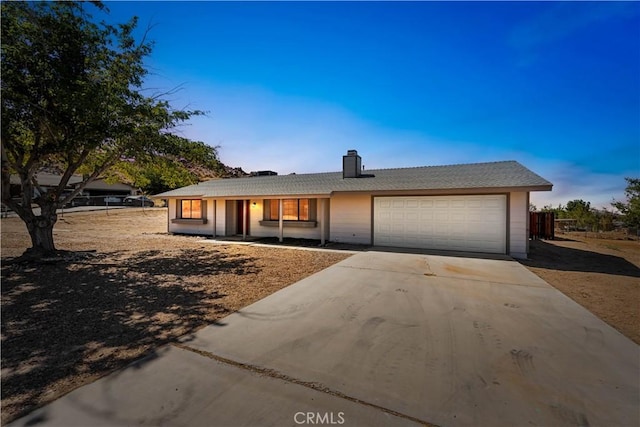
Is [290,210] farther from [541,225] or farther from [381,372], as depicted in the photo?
[541,225]

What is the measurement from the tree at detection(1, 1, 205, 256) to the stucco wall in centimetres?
1168

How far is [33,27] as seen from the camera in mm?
6469

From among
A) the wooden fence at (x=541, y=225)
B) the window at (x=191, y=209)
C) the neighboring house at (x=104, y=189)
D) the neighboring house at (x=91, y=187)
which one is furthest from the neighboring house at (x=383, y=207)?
the neighboring house at (x=104, y=189)

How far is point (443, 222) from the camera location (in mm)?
10758

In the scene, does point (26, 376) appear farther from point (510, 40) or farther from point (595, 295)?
point (510, 40)

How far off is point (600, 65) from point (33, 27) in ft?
66.7

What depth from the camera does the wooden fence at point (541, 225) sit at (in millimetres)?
14703

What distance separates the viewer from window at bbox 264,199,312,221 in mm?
13662

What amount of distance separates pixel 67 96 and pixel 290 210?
9.20 m

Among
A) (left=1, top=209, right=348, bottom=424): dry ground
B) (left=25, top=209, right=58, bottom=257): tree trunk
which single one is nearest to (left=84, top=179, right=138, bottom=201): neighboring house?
(left=25, top=209, right=58, bottom=257): tree trunk

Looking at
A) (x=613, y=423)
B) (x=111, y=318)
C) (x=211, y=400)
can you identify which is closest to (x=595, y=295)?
(x=613, y=423)

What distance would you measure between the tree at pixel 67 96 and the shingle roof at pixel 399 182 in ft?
19.6

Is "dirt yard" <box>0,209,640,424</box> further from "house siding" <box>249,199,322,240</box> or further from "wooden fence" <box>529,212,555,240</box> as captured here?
"wooden fence" <box>529,212,555,240</box>

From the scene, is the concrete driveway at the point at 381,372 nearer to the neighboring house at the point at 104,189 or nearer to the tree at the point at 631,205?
the tree at the point at 631,205
